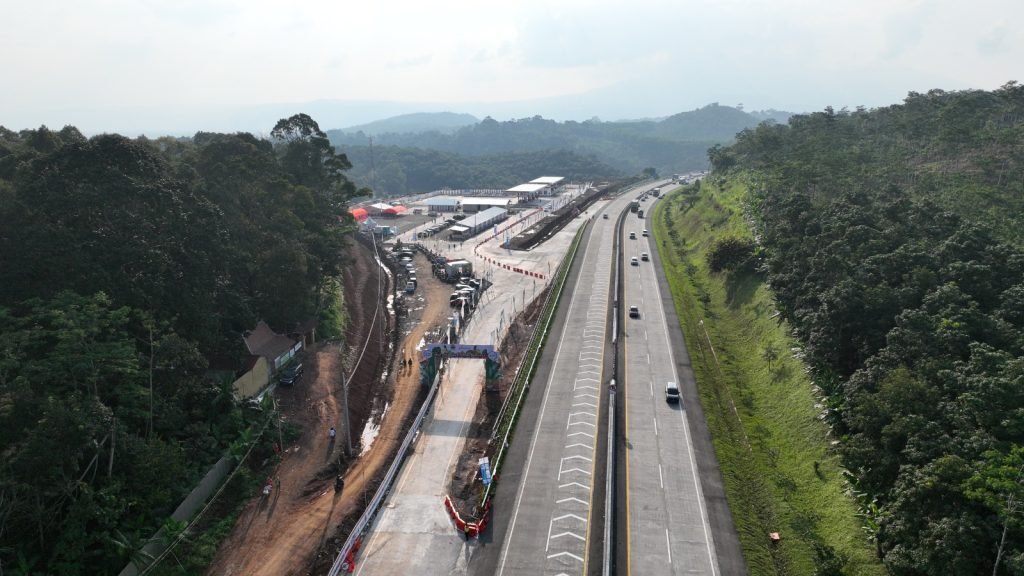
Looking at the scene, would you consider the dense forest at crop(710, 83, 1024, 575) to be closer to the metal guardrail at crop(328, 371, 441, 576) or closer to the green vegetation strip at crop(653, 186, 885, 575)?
the green vegetation strip at crop(653, 186, 885, 575)

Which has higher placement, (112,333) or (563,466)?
(112,333)

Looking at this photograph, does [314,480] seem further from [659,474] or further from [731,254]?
[731,254]

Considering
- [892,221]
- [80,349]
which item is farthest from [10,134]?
[892,221]

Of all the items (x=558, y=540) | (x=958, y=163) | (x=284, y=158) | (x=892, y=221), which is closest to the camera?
(x=558, y=540)

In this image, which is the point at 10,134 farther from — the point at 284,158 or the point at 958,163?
the point at 958,163

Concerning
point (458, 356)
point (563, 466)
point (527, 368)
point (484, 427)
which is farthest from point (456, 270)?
point (563, 466)
